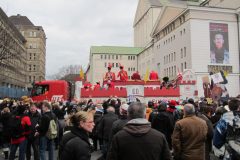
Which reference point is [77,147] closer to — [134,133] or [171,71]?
[134,133]

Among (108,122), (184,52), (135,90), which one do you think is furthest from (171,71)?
(108,122)

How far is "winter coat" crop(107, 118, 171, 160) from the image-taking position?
3730mm

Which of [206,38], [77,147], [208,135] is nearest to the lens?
[77,147]

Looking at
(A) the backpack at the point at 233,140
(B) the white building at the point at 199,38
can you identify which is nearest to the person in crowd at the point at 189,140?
(A) the backpack at the point at 233,140

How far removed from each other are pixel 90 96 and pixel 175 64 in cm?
4058

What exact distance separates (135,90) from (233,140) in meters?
19.2

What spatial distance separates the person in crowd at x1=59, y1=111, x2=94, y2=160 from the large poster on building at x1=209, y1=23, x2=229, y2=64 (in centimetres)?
5338

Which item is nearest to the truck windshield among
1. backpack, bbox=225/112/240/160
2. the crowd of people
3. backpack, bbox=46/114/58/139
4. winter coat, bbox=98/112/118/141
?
the crowd of people

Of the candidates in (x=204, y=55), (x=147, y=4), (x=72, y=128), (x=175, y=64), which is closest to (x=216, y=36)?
(x=204, y=55)

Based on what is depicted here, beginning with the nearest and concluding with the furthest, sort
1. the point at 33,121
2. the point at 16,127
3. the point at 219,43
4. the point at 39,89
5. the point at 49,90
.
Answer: the point at 16,127 < the point at 33,121 < the point at 39,89 < the point at 49,90 < the point at 219,43

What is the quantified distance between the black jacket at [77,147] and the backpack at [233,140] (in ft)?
7.81

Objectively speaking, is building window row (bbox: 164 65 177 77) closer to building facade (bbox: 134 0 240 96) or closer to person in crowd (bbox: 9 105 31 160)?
building facade (bbox: 134 0 240 96)

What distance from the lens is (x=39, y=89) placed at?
27.5 m

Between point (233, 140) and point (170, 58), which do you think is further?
point (170, 58)
